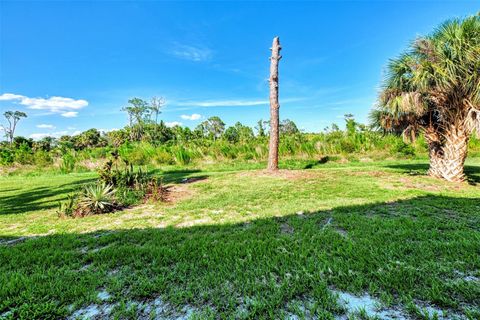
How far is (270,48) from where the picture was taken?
10.1 m

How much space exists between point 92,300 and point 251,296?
140 centimetres

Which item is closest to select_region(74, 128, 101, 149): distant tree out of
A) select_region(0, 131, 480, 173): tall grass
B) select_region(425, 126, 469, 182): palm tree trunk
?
select_region(0, 131, 480, 173): tall grass

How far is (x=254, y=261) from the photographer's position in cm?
259

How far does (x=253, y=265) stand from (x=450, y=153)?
24.0ft

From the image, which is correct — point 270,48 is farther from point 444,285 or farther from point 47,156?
point 47,156

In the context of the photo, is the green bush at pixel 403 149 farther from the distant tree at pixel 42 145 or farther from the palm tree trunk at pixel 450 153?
the distant tree at pixel 42 145

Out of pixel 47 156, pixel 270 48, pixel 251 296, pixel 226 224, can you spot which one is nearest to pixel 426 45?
pixel 270 48

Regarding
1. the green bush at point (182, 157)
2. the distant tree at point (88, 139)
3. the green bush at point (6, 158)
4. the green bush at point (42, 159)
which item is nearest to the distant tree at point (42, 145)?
the distant tree at point (88, 139)

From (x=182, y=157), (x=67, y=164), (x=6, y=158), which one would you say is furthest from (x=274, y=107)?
(x=6, y=158)

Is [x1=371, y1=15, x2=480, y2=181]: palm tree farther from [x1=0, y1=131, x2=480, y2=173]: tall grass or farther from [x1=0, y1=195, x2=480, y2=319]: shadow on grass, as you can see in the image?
[x1=0, y1=131, x2=480, y2=173]: tall grass

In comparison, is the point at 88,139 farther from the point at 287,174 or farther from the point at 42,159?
the point at 287,174

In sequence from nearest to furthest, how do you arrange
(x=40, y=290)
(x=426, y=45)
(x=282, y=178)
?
(x=40, y=290)
(x=426, y=45)
(x=282, y=178)

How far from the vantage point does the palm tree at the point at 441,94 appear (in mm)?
5914

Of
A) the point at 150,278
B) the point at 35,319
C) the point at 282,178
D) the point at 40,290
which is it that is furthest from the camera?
the point at 282,178
